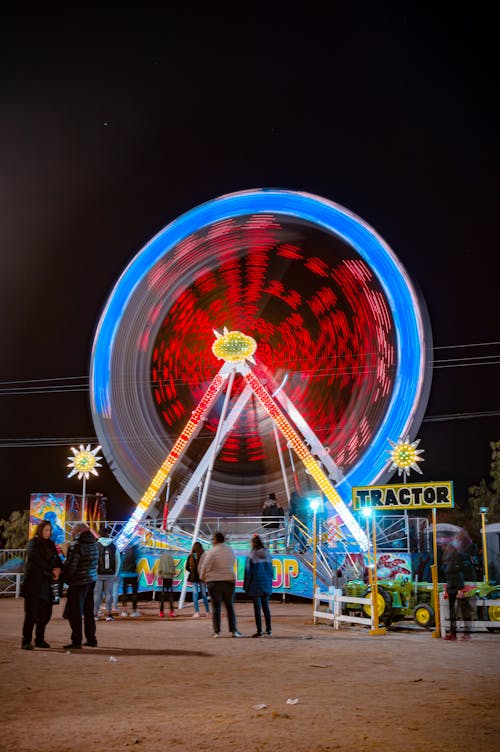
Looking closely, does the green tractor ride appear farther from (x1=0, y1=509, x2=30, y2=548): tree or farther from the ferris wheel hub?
(x1=0, y1=509, x2=30, y2=548): tree

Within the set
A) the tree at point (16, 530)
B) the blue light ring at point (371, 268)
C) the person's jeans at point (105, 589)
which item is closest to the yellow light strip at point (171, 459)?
the blue light ring at point (371, 268)

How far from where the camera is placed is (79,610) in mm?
10047

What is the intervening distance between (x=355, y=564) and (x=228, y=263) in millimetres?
11020

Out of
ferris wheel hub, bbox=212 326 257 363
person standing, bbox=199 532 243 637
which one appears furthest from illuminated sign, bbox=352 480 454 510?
ferris wheel hub, bbox=212 326 257 363

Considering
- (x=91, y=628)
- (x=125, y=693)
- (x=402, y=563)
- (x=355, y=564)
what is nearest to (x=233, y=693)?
(x=125, y=693)

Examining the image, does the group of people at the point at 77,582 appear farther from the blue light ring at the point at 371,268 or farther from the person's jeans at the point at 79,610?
the blue light ring at the point at 371,268

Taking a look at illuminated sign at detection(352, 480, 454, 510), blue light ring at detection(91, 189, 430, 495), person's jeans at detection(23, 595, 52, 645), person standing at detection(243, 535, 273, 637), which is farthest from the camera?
blue light ring at detection(91, 189, 430, 495)

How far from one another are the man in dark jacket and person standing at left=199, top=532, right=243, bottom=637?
190 cm

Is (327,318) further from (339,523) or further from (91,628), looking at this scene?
(91,628)

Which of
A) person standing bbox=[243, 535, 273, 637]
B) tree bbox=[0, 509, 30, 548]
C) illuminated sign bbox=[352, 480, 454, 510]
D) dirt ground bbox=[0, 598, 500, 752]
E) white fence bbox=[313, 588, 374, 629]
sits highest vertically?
tree bbox=[0, 509, 30, 548]

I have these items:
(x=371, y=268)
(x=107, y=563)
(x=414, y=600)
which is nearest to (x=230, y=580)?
(x=107, y=563)

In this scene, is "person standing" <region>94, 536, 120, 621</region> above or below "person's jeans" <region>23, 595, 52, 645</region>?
above

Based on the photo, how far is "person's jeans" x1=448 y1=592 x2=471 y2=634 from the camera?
11758 mm

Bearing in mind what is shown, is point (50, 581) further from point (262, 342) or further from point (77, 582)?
point (262, 342)
